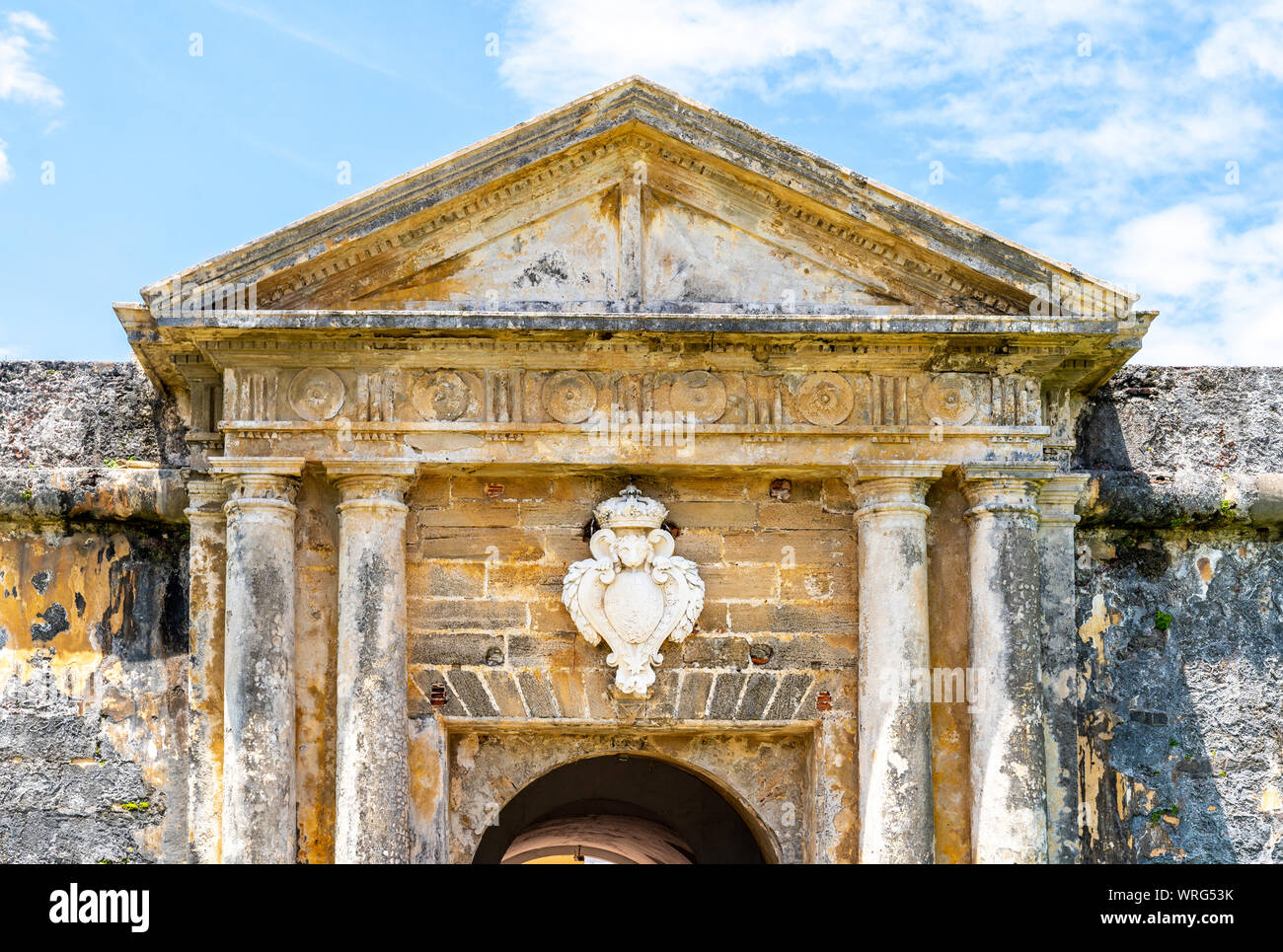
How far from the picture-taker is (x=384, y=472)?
6.98 metres

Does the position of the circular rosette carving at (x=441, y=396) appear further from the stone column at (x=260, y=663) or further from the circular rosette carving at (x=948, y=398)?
the circular rosette carving at (x=948, y=398)

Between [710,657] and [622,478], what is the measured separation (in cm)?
88

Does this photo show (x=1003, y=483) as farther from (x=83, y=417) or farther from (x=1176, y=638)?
(x=83, y=417)

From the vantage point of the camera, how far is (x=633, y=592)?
7.12m

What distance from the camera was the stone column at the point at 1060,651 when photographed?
7.30 meters

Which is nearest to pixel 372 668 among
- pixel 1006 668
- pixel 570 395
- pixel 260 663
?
pixel 260 663

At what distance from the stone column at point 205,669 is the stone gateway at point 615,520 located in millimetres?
14

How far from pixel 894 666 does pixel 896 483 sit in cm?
78

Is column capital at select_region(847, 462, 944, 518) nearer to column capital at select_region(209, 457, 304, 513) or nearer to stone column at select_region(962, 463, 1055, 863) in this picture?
stone column at select_region(962, 463, 1055, 863)

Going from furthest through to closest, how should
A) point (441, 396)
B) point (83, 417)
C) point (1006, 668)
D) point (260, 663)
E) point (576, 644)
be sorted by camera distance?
point (83, 417) < point (576, 644) < point (441, 396) < point (1006, 668) < point (260, 663)

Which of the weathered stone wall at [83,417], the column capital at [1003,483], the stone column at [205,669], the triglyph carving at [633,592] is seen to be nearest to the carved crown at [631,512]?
the triglyph carving at [633,592]

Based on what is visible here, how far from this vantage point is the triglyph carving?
7.11 metres

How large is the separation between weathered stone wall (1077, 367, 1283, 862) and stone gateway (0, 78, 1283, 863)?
0.10 m

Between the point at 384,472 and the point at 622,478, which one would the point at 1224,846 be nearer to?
the point at 622,478
